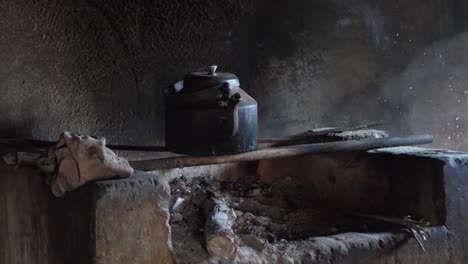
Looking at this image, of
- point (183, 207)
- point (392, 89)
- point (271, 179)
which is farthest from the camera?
point (392, 89)

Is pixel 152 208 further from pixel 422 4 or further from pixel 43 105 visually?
pixel 422 4

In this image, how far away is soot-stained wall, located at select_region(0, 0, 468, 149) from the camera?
249 centimetres

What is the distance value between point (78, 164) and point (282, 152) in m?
0.75

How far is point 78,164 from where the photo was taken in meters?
1.87

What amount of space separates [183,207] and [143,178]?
640 millimetres

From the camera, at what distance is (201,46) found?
2830mm

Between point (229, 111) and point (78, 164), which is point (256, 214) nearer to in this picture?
point (229, 111)

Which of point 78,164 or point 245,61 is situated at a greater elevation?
point 245,61

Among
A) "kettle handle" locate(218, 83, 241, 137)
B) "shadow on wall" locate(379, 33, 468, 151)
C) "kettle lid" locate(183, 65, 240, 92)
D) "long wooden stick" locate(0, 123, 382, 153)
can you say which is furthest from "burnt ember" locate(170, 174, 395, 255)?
"shadow on wall" locate(379, 33, 468, 151)

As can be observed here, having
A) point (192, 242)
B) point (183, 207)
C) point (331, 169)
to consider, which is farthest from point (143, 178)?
point (331, 169)

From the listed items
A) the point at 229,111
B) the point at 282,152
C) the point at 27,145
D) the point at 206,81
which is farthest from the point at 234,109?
the point at 27,145

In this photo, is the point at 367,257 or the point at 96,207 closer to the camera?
the point at 96,207

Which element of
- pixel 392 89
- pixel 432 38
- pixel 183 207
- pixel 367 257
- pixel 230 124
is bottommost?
pixel 367 257

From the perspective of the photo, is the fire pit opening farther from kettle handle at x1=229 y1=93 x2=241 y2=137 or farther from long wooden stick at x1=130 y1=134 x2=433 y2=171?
kettle handle at x1=229 y1=93 x2=241 y2=137
